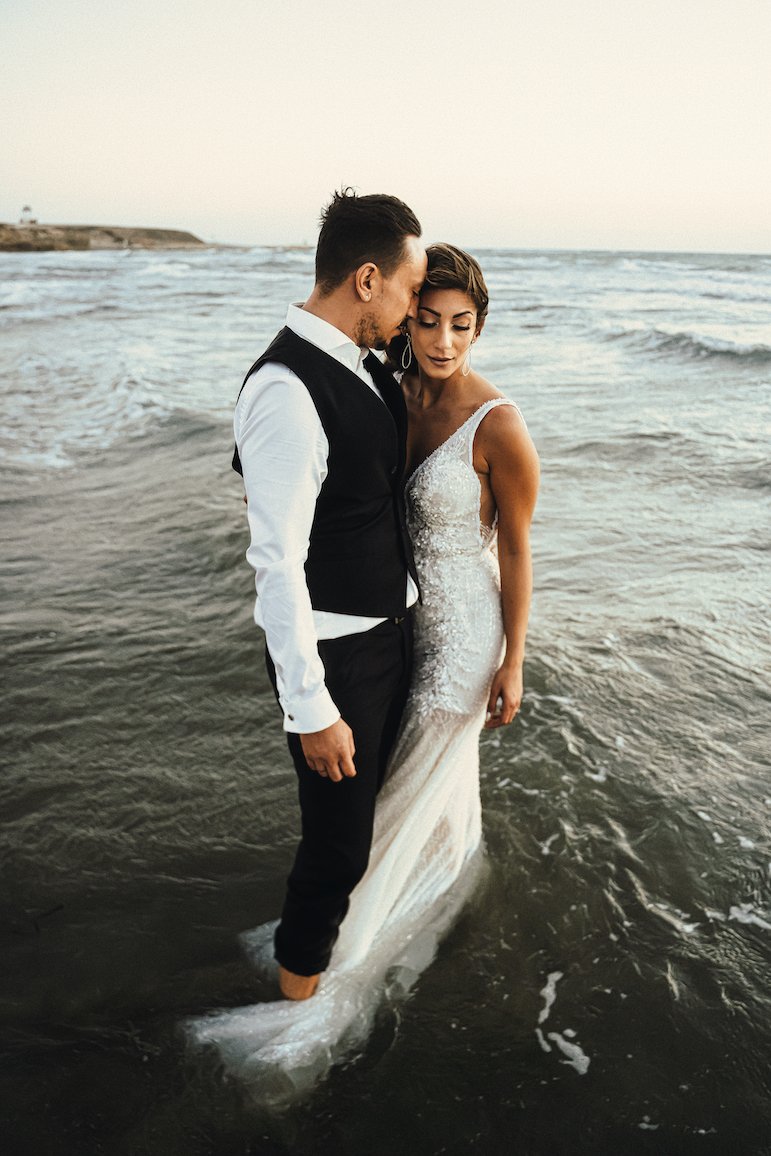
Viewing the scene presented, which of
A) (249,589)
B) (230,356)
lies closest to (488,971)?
(249,589)

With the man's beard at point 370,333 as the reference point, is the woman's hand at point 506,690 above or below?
below

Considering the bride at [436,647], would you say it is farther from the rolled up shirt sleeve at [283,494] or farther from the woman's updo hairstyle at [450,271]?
the rolled up shirt sleeve at [283,494]

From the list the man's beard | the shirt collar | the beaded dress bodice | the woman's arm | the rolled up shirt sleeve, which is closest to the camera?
the rolled up shirt sleeve

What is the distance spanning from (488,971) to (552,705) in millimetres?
1805

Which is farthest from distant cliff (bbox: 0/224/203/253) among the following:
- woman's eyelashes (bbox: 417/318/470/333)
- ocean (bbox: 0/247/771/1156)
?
woman's eyelashes (bbox: 417/318/470/333)

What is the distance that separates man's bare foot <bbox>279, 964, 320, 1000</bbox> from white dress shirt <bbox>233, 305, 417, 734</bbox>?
100cm

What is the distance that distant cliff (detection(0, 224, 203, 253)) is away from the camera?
66.4 metres

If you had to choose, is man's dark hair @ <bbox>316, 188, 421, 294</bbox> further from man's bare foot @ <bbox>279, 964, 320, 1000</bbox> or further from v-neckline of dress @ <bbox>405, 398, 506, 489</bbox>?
man's bare foot @ <bbox>279, 964, 320, 1000</bbox>

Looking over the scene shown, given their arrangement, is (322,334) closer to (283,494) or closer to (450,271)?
(283,494)

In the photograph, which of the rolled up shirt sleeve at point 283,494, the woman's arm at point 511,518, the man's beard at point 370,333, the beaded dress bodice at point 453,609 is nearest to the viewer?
the rolled up shirt sleeve at point 283,494

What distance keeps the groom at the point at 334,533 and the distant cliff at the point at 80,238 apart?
70369 millimetres

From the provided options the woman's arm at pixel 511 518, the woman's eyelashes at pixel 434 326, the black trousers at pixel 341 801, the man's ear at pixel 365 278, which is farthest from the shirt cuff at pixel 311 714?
the woman's eyelashes at pixel 434 326

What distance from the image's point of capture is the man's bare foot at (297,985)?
8.64ft

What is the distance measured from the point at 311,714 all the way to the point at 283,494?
54 cm
